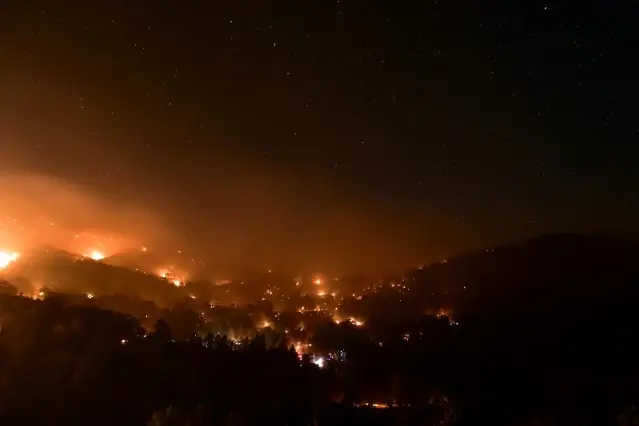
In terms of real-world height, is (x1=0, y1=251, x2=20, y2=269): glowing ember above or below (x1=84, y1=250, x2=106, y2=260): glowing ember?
below

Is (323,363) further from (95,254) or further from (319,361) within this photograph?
(95,254)

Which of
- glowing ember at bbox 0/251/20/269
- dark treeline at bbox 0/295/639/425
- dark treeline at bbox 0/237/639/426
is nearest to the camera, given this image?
dark treeline at bbox 0/295/639/425

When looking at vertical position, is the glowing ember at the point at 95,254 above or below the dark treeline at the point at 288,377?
above

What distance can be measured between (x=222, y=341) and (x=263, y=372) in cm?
390

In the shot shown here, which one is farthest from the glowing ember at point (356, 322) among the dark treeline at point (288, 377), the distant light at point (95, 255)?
the distant light at point (95, 255)

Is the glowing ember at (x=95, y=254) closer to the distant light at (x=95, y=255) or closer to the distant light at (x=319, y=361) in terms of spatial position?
the distant light at (x=95, y=255)

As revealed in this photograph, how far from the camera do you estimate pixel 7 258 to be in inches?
2073

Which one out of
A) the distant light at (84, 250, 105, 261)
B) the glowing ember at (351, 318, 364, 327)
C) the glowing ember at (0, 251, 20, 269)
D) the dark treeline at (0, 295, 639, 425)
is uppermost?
the distant light at (84, 250, 105, 261)

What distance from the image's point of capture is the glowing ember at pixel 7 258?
5056 centimetres

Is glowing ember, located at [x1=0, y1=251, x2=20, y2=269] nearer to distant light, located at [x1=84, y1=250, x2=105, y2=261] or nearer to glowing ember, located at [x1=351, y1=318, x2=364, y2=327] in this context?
distant light, located at [x1=84, y1=250, x2=105, y2=261]

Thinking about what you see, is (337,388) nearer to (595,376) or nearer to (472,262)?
(595,376)

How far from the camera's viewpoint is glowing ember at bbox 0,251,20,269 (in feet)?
166

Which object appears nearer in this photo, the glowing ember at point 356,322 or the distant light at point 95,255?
the glowing ember at point 356,322

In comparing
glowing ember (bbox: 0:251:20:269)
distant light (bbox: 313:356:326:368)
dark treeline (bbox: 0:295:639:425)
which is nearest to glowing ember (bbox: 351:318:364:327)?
dark treeline (bbox: 0:295:639:425)
